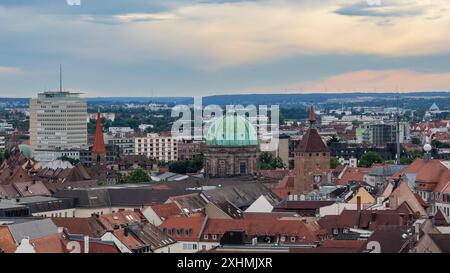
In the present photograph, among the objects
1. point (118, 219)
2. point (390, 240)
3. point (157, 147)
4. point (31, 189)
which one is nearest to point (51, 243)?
point (390, 240)

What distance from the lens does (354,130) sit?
172m

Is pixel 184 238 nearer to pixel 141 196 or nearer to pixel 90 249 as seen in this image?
pixel 90 249

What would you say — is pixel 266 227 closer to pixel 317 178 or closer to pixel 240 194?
pixel 240 194

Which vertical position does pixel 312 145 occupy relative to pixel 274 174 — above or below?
above

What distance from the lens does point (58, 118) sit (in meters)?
149

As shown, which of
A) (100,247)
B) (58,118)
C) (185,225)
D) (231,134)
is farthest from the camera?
(58,118)

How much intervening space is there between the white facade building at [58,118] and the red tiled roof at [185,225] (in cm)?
10351

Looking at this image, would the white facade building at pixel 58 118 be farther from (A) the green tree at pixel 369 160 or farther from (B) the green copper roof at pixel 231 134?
(B) the green copper roof at pixel 231 134

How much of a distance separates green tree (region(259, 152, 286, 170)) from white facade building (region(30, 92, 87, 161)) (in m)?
41.9

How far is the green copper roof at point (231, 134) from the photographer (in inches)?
3157

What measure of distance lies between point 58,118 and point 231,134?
2840 inches

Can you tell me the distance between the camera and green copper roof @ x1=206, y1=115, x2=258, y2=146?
80188 mm
